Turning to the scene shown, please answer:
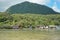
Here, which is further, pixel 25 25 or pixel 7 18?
pixel 7 18

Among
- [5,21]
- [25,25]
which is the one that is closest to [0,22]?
[5,21]

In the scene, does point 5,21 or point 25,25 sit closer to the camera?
point 25,25

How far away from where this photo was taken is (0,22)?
100500 millimetres

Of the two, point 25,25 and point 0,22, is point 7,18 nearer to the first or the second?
point 0,22

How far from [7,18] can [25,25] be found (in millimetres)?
16263

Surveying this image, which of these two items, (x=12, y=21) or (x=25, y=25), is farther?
(x=12, y=21)

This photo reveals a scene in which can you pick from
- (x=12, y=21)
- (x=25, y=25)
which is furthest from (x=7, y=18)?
(x=25, y=25)

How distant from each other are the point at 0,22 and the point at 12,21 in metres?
8.43

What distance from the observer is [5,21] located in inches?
4058

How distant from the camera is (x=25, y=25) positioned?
310ft

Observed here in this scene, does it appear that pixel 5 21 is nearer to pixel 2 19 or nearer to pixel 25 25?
pixel 2 19

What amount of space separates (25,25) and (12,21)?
47.3ft

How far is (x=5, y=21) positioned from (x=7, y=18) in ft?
17.4

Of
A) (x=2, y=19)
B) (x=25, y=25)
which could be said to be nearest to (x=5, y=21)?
(x=2, y=19)
